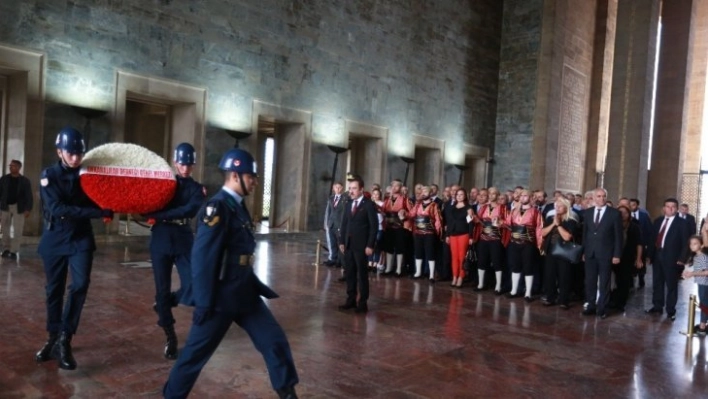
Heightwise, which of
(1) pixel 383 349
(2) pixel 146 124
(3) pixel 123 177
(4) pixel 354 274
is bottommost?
(1) pixel 383 349

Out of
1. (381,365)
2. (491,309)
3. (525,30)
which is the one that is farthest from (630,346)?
(525,30)

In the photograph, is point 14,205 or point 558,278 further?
point 14,205

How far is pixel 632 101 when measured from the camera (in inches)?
651

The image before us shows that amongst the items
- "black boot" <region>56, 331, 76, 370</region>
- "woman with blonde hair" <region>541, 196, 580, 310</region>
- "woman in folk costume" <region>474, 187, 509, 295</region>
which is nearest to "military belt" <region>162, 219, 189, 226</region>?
"black boot" <region>56, 331, 76, 370</region>

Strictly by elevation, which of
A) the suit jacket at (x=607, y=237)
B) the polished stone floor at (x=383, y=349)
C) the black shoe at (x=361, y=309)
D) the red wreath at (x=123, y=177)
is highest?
the red wreath at (x=123, y=177)

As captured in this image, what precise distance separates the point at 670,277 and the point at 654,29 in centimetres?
1199

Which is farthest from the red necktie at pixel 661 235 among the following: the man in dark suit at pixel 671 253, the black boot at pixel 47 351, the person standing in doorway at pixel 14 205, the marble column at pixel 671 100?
the marble column at pixel 671 100

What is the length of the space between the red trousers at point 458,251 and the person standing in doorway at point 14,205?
748 cm

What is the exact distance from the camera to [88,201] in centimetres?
450

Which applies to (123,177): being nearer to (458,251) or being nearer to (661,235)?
(458,251)

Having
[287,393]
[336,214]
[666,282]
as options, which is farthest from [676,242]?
[287,393]

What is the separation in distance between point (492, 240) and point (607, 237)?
1891mm

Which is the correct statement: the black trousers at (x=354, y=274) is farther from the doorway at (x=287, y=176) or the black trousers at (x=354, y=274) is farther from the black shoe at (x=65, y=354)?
the doorway at (x=287, y=176)

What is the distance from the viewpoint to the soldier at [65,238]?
426 centimetres
